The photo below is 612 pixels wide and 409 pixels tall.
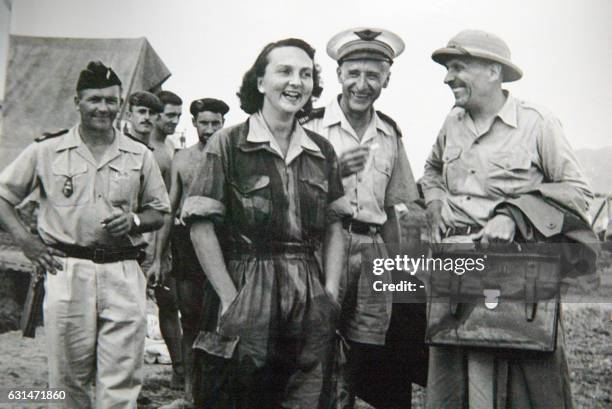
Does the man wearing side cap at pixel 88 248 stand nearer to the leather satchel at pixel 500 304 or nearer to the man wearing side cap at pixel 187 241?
the man wearing side cap at pixel 187 241

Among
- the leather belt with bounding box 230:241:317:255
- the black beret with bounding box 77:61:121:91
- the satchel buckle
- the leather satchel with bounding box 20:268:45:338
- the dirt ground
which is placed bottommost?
the dirt ground

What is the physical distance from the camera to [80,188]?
10.3 feet

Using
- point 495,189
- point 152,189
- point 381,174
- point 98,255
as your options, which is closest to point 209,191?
point 152,189

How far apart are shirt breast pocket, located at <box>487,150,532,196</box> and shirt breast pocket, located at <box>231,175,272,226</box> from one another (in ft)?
3.29

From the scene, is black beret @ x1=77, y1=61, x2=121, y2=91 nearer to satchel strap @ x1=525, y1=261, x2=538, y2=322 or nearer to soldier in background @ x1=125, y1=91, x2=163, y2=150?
soldier in background @ x1=125, y1=91, x2=163, y2=150

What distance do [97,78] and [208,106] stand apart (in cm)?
53

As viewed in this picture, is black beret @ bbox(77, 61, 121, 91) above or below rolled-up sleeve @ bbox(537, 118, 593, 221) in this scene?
above

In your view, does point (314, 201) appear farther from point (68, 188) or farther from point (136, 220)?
point (68, 188)

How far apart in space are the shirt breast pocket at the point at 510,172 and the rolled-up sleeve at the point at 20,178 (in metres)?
2.03

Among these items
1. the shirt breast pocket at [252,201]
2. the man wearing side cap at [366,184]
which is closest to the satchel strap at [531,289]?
the man wearing side cap at [366,184]

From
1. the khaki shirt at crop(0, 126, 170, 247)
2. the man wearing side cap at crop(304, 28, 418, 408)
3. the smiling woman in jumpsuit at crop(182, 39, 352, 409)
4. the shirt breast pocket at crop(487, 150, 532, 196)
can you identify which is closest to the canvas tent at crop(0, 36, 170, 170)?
the khaki shirt at crop(0, 126, 170, 247)

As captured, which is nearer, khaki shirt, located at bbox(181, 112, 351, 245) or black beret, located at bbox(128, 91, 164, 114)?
khaki shirt, located at bbox(181, 112, 351, 245)

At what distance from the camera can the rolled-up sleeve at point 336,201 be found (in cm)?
318

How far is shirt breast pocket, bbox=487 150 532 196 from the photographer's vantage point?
3.15m
